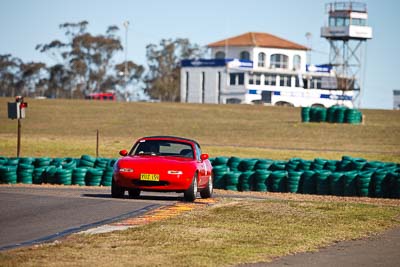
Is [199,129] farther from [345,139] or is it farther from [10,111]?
[10,111]

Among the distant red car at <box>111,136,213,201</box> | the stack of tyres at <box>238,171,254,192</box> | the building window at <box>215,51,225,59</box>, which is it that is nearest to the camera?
the distant red car at <box>111,136,213,201</box>

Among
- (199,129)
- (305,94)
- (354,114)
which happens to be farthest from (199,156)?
(305,94)

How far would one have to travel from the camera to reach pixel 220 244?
13.9 m

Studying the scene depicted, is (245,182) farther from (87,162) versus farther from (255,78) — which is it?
(255,78)

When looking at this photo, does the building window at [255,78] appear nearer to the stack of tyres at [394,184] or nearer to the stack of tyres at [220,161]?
the stack of tyres at [220,161]

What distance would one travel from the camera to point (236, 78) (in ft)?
376

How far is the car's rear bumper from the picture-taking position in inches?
796

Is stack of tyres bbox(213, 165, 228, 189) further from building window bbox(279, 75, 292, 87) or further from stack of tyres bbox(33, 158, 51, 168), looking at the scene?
building window bbox(279, 75, 292, 87)

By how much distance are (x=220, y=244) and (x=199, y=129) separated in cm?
5448

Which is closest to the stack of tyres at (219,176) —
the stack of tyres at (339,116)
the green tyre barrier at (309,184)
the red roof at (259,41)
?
the green tyre barrier at (309,184)

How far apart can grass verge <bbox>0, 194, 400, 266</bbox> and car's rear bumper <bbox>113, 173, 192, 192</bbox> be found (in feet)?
2.88

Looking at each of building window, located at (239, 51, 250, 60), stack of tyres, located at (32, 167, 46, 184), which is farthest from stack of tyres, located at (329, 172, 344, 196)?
building window, located at (239, 51, 250, 60)

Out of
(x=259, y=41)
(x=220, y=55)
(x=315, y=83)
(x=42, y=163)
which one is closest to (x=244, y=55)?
(x=259, y=41)

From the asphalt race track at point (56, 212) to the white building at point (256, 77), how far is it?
92.1 meters
